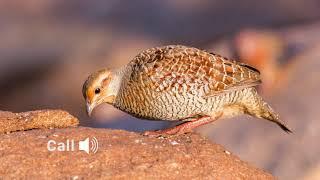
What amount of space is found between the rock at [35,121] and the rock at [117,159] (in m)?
0.43

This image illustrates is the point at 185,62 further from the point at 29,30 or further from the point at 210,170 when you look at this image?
the point at 29,30

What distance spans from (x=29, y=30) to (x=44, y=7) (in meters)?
2.04

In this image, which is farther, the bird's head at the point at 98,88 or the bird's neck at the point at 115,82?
the bird's neck at the point at 115,82

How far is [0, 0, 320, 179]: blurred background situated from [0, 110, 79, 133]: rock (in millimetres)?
4713

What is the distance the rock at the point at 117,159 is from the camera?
25.0ft

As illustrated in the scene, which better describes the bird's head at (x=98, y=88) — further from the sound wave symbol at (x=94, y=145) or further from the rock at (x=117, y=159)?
the sound wave symbol at (x=94, y=145)

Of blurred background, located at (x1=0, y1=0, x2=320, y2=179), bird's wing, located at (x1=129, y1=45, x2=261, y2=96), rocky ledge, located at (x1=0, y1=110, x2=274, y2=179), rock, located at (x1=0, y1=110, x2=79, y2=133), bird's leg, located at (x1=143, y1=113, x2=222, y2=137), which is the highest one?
bird's wing, located at (x1=129, y1=45, x2=261, y2=96)

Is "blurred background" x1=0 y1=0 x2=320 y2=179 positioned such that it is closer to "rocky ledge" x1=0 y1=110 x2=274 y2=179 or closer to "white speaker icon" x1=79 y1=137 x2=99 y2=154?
"rocky ledge" x1=0 y1=110 x2=274 y2=179

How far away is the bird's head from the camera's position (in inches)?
396

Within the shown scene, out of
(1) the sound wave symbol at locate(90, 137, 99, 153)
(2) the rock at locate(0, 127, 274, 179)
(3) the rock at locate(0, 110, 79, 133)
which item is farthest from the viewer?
(3) the rock at locate(0, 110, 79, 133)

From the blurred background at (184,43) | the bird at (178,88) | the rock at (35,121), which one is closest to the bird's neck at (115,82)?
the bird at (178,88)

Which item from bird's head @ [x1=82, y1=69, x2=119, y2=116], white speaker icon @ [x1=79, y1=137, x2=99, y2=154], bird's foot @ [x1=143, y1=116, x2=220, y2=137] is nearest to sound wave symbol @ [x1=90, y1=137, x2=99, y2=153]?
white speaker icon @ [x1=79, y1=137, x2=99, y2=154]

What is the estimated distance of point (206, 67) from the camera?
10.1 m

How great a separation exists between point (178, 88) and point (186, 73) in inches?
8.0
